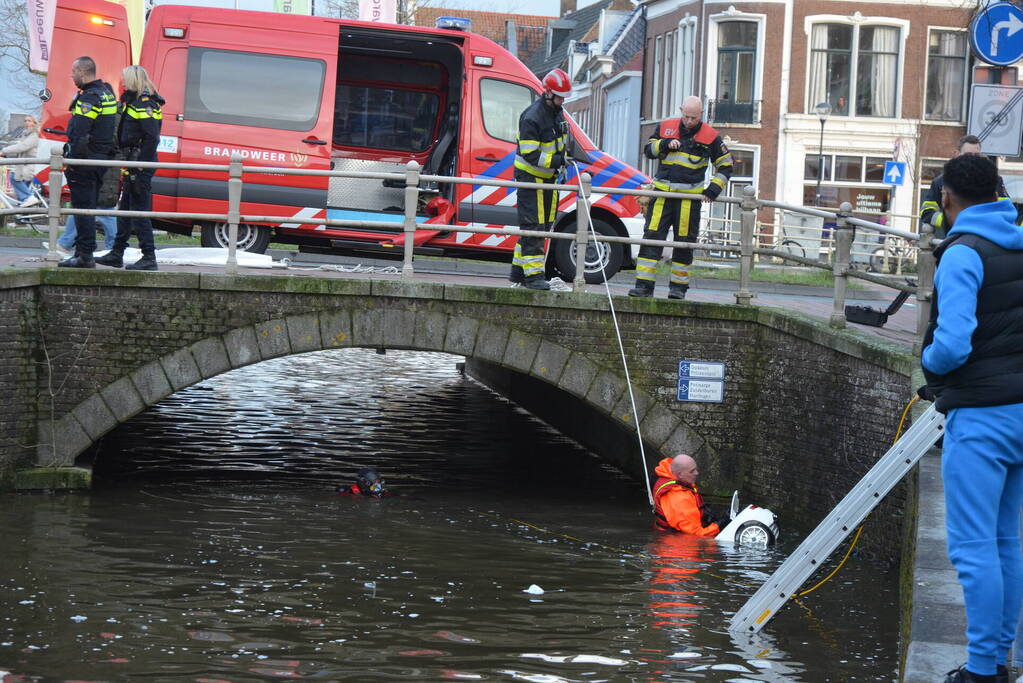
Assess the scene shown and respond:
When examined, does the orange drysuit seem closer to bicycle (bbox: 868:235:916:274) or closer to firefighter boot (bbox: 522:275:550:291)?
firefighter boot (bbox: 522:275:550:291)

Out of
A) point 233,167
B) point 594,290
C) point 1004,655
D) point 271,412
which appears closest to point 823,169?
point 271,412

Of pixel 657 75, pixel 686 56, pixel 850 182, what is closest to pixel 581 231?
pixel 850 182

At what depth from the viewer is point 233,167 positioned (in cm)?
1164

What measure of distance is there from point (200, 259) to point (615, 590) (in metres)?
5.83

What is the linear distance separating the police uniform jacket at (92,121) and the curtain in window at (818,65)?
88.3ft

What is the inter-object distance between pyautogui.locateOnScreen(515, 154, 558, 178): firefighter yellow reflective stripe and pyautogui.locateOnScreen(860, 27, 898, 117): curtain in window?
25938mm

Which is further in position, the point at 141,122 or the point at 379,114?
the point at 379,114

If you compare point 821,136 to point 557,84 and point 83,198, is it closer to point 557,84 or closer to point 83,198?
point 557,84

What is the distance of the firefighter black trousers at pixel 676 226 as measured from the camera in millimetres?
12328

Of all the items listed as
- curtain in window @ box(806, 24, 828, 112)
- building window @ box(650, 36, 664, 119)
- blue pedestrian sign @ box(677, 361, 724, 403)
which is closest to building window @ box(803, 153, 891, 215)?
curtain in window @ box(806, 24, 828, 112)

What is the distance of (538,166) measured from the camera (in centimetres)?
1222

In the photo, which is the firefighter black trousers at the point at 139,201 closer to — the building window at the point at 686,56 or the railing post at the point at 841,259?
the railing post at the point at 841,259

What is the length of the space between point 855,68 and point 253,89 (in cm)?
2513

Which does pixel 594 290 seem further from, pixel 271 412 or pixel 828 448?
pixel 271 412
